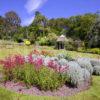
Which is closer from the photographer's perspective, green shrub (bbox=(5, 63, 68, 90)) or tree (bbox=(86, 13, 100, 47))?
green shrub (bbox=(5, 63, 68, 90))

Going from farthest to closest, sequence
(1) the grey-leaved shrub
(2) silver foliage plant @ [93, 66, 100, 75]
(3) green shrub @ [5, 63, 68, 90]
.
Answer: (2) silver foliage plant @ [93, 66, 100, 75] < (1) the grey-leaved shrub < (3) green shrub @ [5, 63, 68, 90]

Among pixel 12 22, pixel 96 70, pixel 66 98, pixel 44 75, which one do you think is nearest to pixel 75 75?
pixel 44 75

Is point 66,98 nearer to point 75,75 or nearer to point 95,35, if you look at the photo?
point 75,75

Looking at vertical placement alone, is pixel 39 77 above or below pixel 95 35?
below

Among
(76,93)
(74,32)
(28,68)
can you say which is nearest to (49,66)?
(28,68)

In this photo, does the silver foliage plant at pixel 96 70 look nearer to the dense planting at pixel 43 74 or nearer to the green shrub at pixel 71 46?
the dense planting at pixel 43 74

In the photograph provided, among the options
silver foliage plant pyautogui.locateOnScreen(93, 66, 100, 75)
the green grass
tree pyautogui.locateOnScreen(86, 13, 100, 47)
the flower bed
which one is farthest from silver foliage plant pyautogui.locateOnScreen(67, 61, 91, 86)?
tree pyautogui.locateOnScreen(86, 13, 100, 47)

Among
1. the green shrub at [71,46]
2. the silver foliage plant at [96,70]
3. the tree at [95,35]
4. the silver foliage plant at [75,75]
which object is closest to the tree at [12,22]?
the green shrub at [71,46]

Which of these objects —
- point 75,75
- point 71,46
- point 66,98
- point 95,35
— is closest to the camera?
point 66,98

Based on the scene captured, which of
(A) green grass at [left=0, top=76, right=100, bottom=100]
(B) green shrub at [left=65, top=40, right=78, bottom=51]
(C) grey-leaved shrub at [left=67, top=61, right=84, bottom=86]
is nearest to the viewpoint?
(A) green grass at [left=0, top=76, right=100, bottom=100]

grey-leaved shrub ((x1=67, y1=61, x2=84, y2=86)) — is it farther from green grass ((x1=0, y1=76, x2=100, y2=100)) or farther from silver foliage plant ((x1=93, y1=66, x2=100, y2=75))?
silver foliage plant ((x1=93, y1=66, x2=100, y2=75))

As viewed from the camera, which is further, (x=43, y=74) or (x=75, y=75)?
(x=75, y=75)

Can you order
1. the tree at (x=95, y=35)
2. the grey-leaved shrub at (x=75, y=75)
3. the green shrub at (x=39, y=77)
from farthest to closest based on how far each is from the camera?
the tree at (x=95, y=35)
the grey-leaved shrub at (x=75, y=75)
the green shrub at (x=39, y=77)

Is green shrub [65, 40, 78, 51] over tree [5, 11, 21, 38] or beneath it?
beneath
